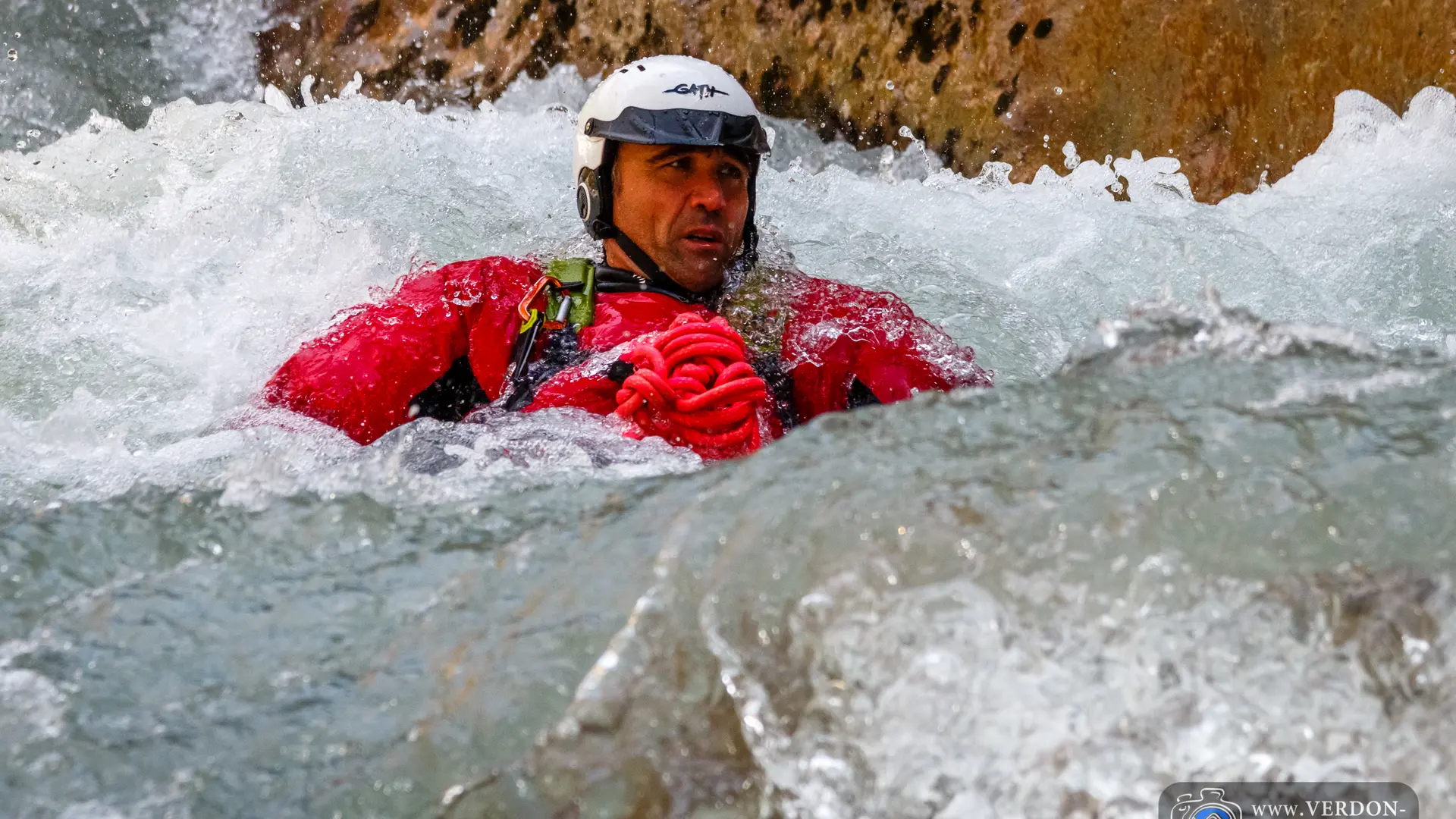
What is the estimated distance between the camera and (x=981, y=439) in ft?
6.92

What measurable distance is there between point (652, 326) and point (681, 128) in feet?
1.92

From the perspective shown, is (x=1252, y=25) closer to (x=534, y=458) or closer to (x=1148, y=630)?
(x=534, y=458)

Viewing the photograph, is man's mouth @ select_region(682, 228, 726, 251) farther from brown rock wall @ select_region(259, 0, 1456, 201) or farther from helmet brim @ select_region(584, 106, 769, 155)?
brown rock wall @ select_region(259, 0, 1456, 201)

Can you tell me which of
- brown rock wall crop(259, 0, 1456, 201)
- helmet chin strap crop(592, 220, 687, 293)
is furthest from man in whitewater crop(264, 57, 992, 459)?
brown rock wall crop(259, 0, 1456, 201)

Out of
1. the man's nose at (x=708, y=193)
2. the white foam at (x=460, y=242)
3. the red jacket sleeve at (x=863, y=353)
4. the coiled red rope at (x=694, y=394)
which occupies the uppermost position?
the man's nose at (x=708, y=193)

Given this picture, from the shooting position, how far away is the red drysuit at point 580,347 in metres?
3.32

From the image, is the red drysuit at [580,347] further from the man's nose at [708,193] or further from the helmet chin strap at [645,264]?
the man's nose at [708,193]

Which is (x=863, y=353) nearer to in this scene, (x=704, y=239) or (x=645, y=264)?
(x=704, y=239)

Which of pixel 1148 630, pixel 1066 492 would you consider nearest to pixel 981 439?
pixel 1066 492

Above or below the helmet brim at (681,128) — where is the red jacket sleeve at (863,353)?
below

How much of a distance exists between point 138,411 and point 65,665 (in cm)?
172

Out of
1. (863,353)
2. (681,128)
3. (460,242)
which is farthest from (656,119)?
(460,242)

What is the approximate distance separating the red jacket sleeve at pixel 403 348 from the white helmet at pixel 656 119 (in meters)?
0.29

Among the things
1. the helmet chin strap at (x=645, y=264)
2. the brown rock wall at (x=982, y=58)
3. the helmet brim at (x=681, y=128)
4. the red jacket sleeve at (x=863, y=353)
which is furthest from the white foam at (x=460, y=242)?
the red jacket sleeve at (x=863, y=353)
